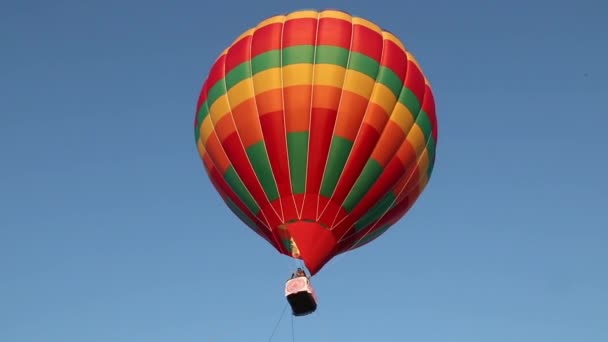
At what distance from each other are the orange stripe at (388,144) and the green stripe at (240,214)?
3.16m

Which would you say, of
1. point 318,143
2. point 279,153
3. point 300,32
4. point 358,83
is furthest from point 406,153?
point 300,32

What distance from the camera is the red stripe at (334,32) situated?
23016 millimetres

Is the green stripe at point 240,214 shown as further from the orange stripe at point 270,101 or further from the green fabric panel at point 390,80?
the green fabric panel at point 390,80

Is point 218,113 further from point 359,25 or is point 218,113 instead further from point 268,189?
point 359,25

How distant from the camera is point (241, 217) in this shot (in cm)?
2398

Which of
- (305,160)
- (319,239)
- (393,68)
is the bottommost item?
(319,239)

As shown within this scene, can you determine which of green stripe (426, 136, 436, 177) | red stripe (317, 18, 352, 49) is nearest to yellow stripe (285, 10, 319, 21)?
red stripe (317, 18, 352, 49)

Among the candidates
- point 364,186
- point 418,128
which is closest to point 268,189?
point 364,186

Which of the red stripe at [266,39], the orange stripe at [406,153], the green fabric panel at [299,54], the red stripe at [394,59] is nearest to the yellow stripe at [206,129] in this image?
the red stripe at [266,39]

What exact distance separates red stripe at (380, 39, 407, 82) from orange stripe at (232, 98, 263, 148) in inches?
118

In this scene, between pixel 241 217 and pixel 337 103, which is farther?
pixel 241 217

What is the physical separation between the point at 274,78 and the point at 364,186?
3.00m

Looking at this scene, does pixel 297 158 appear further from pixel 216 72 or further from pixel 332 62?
pixel 216 72

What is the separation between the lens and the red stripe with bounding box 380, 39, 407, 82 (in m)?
23.2
